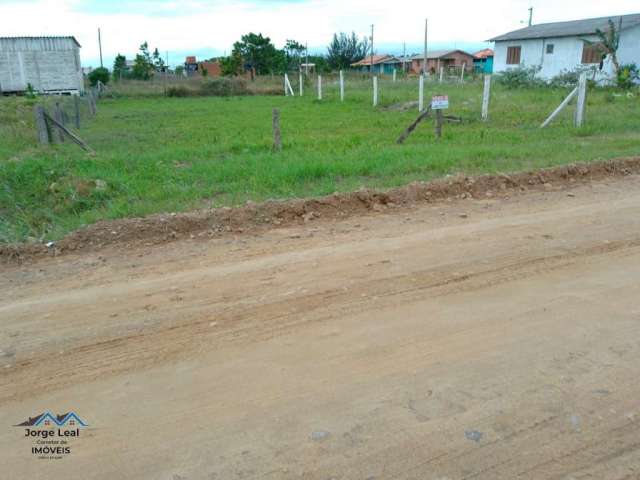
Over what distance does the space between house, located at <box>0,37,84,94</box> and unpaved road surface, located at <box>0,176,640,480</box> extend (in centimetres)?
3432

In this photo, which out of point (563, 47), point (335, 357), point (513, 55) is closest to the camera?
point (335, 357)

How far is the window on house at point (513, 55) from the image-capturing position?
3741 centimetres

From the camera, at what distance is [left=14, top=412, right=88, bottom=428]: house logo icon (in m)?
3.15

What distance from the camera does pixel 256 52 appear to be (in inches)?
1962

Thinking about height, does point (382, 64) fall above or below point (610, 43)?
above

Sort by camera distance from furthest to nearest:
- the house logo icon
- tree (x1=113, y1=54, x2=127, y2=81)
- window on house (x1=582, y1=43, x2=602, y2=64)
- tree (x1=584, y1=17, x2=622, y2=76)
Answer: tree (x1=113, y1=54, x2=127, y2=81)
window on house (x1=582, y1=43, x2=602, y2=64)
tree (x1=584, y1=17, x2=622, y2=76)
the house logo icon

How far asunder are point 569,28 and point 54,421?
38.4 meters

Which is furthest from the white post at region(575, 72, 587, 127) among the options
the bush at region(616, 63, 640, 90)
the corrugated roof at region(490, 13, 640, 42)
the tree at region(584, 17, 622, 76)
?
the corrugated roof at region(490, 13, 640, 42)

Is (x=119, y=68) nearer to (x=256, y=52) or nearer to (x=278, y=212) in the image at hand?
(x=256, y=52)

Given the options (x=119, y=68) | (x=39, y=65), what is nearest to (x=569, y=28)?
(x=39, y=65)

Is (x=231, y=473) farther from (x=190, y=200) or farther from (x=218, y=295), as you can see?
(x=190, y=200)

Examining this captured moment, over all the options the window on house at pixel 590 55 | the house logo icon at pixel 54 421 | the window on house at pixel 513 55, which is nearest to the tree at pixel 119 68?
the window on house at pixel 513 55

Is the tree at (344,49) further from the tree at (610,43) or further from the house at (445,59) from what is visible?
the tree at (610,43)

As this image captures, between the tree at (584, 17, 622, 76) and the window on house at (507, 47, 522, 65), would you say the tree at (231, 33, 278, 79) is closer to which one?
the window on house at (507, 47, 522, 65)
